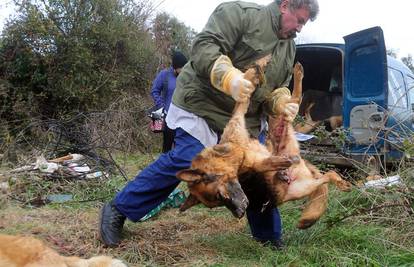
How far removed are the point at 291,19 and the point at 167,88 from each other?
4538 mm

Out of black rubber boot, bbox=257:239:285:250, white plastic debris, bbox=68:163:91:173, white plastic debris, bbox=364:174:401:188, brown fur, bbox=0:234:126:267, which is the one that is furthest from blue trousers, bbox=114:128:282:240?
white plastic debris, bbox=68:163:91:173

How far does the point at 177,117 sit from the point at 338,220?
161cm

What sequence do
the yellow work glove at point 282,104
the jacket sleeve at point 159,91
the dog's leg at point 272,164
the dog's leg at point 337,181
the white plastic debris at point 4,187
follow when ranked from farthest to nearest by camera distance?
the jacket sleeve at point 159,91 → the white plastic debris at point 4,187 → the dog's leg at point 337,181 → the yellow work glove at point 282,104 → the dog's leg at point 272,164

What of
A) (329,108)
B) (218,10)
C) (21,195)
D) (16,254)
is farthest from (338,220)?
(329,108)

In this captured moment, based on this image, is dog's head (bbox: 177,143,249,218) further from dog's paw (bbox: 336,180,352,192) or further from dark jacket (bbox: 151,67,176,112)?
dark jacket (bbox: 151,67,176,112)

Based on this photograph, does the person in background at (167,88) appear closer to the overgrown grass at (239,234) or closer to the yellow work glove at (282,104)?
the overgrown grass at (239,234)

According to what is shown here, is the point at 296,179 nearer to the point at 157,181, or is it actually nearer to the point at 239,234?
the point at 239,234

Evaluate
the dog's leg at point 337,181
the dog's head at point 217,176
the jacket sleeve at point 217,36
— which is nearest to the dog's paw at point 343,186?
the dog's leg at point 337,181

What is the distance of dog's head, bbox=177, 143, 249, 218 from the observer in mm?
3607

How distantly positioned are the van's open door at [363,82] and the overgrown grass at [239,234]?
1.66m

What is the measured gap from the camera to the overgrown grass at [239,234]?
12.7 feet

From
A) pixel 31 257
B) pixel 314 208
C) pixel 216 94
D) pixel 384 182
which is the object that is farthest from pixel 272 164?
pixel 31 257

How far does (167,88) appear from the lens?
8406mm

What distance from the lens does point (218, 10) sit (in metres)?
4.03
